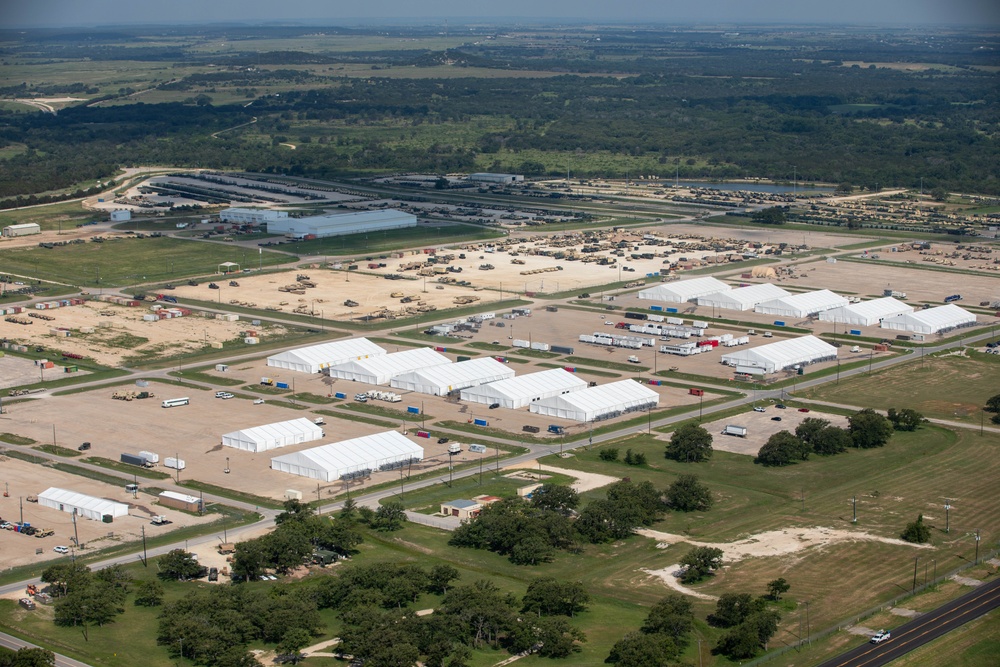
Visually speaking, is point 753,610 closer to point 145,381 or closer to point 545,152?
point 145,381

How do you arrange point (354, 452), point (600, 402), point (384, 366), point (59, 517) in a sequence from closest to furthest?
point (59, 517) < point (354, 452) < point (600, 402) < point (384, 366)

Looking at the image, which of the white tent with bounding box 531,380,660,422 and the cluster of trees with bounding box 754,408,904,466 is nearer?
the cluster of trees with bounding box 754,408,904,466

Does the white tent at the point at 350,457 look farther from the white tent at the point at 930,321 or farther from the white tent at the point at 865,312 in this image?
the white tent at the point at 930,321

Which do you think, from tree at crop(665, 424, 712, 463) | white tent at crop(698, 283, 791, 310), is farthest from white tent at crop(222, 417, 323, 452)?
white tent at crop(698, 283, 791, 310)

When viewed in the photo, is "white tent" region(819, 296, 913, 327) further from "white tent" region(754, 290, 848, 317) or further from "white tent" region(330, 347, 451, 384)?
"white tent" region(330, 347, 451, 384)

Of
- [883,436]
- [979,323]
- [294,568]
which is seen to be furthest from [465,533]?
[979,323]

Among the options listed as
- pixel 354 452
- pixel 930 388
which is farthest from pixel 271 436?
pixel 930 388

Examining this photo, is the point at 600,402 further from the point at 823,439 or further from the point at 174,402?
the point at 174,402
